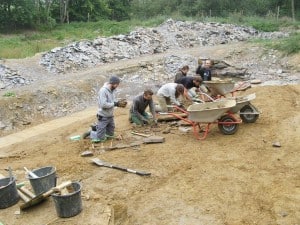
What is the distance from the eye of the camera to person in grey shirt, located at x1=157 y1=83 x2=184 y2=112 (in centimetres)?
819

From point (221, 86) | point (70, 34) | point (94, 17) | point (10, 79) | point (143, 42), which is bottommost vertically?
point (10, 79)

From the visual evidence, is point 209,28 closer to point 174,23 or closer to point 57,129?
point 174,23

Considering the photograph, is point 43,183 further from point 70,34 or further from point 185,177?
point 70,34

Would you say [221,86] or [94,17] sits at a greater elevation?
[94,17]

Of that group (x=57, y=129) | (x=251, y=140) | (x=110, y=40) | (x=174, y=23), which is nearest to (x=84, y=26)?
(x=174, y=23)

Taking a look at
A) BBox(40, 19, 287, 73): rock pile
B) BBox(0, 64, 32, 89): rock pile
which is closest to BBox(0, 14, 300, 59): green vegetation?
BBox(40, 19, 287, 73): rock pile

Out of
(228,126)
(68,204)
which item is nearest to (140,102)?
(228,126)

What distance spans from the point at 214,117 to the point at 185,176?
1619mm

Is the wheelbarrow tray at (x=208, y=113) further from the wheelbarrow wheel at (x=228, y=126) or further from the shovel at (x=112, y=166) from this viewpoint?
the shovel at (x=112, y=166)

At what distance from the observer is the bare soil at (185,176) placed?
15.6 ft

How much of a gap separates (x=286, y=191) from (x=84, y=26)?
2444 centimetres

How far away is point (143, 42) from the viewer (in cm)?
1959

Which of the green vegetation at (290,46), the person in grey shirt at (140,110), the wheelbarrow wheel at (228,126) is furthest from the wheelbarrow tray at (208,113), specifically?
the green vegetation at (290,46)

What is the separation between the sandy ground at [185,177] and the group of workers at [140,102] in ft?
1.17
